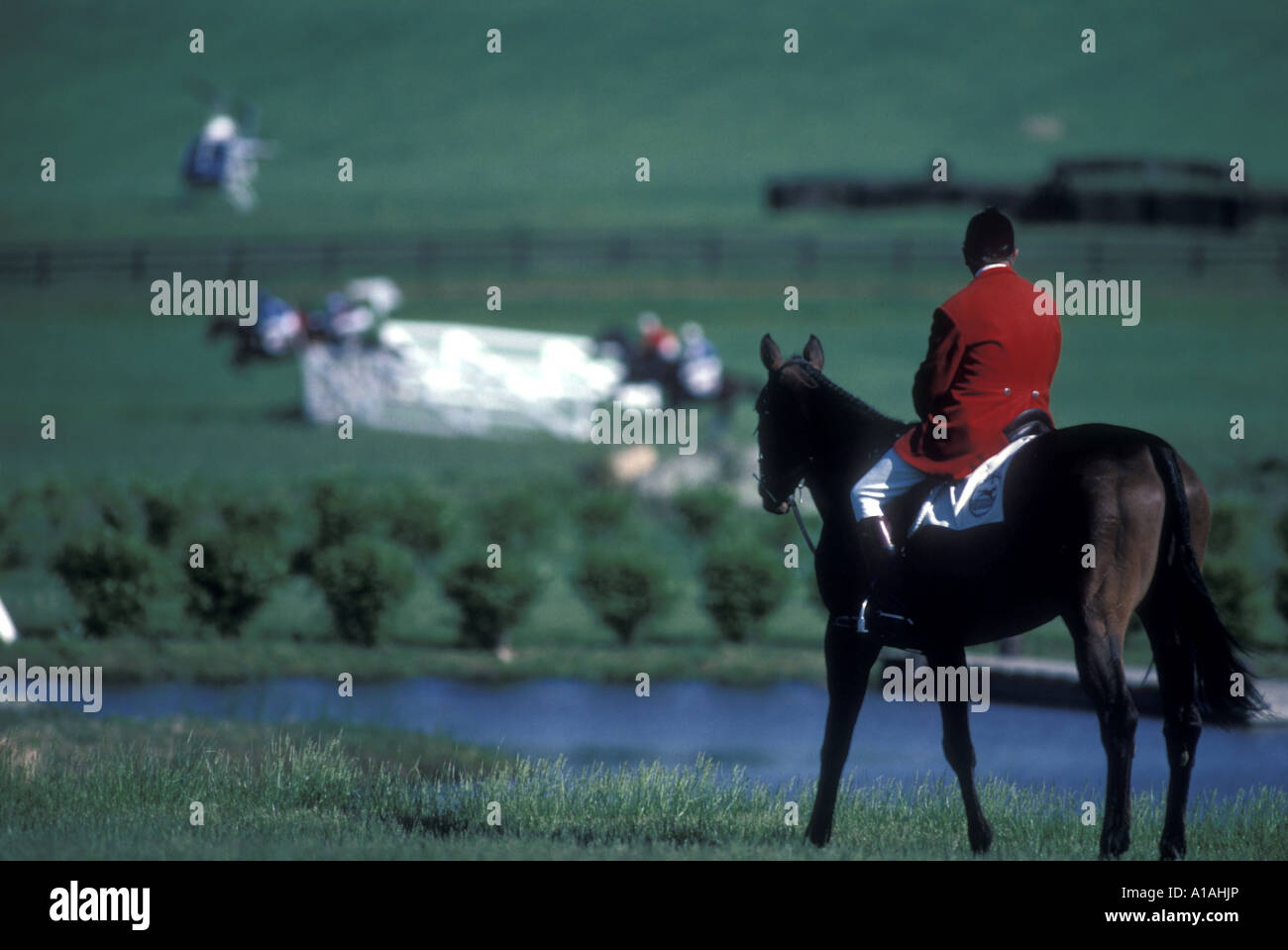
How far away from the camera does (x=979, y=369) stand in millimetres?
7184

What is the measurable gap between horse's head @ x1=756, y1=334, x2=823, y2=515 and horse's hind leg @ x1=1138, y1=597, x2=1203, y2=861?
1.70m

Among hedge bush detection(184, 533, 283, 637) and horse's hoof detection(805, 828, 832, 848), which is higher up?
hedge bush detection(184, 533, 283, 637)

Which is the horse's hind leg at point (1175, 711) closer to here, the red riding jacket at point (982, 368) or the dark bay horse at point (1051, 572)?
the dark bay horse at point (1051, 572)

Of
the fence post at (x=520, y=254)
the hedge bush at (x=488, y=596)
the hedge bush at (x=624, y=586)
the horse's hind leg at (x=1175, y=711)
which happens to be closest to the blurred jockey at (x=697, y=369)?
the hedge bush at (x=624, y=586)

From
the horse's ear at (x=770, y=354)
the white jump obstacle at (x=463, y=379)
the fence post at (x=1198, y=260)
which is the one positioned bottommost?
the horse's ear at (x=770, y=354)

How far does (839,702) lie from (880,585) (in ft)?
1.88

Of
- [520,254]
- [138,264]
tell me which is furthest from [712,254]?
[138,264]

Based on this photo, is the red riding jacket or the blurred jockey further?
the blurred jockey

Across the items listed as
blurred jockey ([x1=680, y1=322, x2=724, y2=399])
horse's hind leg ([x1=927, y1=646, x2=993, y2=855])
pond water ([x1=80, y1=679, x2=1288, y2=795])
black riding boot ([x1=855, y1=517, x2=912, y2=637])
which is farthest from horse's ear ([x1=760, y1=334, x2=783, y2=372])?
blurred jockey ([x1=680, y1=322, x2=724, y2=399])

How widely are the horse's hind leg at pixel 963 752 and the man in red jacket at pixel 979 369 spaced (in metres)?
0.27

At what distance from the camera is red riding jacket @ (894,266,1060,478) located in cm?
714

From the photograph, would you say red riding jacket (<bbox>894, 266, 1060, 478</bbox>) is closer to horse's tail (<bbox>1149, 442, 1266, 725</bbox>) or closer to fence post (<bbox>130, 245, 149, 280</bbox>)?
horse's tail (<bbox>1149, 442, 1266, 725</bbox>)

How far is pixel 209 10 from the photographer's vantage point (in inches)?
3730

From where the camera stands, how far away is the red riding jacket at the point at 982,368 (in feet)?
23.4
